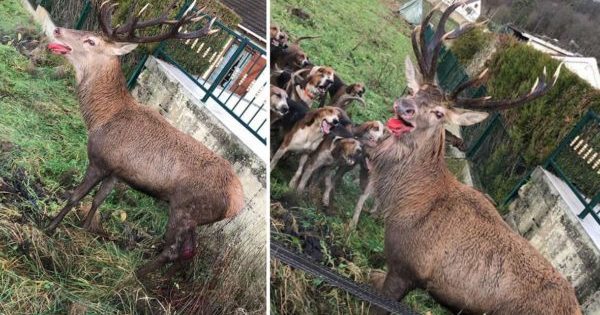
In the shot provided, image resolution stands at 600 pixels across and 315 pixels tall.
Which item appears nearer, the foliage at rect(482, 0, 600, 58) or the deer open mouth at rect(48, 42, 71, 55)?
the deer open mouth at rect(48, 42, 71, 55)

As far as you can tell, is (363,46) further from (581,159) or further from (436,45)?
(436,45)

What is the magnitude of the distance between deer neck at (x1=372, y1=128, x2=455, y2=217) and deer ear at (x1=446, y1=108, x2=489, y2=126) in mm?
147

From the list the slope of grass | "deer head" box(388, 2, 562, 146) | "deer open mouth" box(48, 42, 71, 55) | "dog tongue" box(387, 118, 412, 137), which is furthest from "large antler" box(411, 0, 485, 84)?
"deer open mouth" box(48, 42, 71, 55)

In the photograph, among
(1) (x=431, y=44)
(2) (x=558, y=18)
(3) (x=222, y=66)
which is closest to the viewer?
(1) (x=431, y=44)

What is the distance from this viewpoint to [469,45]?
8.26 metres

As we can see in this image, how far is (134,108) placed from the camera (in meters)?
3.51

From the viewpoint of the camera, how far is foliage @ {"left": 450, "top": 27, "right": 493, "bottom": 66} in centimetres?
786

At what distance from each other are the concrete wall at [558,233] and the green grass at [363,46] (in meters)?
1.62

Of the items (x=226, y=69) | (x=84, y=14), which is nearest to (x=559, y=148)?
(x=226, y=69)

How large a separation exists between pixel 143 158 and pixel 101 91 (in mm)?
503

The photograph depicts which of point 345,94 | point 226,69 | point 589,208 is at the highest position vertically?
point 589,208

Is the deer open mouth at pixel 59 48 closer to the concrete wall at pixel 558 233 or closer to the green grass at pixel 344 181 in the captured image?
the green grass at pixel 344 181

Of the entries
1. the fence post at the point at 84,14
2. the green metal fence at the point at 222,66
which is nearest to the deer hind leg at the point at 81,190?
the green metal fence at the point at 222,66

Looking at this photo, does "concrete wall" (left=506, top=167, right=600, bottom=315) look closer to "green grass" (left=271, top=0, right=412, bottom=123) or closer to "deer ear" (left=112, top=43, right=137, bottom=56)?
"green grass" (left=271, top=0, right=412, bottom=123)
